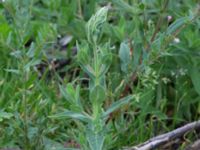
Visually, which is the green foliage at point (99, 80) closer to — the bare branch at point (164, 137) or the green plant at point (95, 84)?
the green plant at point (95, 84)

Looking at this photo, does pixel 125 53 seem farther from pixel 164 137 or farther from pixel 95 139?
pixel 95 139

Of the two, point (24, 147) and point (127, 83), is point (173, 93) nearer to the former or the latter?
point (127, 83)

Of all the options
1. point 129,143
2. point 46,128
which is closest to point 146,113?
point 129,143

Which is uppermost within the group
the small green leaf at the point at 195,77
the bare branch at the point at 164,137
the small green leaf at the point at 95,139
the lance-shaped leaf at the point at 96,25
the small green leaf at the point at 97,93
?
the lance-shaped leaf at the point at 96,25

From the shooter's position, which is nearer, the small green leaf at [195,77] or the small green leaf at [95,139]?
the small green leaf at [95,139]

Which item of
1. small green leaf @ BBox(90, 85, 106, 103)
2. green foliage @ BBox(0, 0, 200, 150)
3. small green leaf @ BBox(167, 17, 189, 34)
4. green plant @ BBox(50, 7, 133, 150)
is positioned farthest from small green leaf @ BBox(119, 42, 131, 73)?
small green leaf @ BBox(90, 85, 106, 103)

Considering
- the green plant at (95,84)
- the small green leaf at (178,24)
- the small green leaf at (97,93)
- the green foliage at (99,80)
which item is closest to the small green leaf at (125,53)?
the green foliage at (99,80)

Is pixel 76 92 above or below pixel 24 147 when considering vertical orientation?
above

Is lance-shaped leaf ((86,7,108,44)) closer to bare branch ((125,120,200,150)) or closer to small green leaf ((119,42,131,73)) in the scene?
small green leaf ((119,42,131,73))
